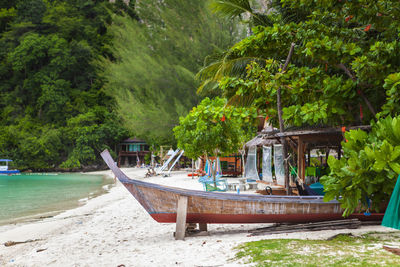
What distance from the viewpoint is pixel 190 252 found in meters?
4.48

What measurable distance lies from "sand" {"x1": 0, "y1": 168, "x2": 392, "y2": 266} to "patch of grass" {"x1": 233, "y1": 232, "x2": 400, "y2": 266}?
0.27 metres

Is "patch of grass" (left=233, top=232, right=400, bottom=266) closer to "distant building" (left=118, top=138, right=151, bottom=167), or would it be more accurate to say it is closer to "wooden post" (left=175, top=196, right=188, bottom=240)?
"wooden post" (left=175, top=196, right=188, bottom=240)

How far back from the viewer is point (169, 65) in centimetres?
2181

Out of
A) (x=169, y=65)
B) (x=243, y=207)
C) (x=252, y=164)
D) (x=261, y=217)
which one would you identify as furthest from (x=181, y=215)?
(x=169, y=65)

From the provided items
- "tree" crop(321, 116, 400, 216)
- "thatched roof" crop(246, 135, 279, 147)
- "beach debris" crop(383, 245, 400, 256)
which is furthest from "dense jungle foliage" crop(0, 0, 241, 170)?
"tree" crop(321, 116, 400, 216)

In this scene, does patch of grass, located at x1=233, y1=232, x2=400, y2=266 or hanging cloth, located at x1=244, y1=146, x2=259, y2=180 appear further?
hanging cloth, located at x1=244, y1=146, x2=259, y2=180

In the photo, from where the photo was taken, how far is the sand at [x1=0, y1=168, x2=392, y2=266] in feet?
14.2

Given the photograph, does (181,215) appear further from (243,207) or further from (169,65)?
(169,65)

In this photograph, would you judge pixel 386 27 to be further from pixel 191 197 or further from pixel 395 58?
pixel 191 197

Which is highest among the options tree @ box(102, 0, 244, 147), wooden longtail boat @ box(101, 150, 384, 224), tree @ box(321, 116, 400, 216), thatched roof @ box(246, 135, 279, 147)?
tree @ box(102, 0, 244, 147)

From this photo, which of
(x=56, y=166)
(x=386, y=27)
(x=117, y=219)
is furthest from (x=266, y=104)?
(x=56, y=166)

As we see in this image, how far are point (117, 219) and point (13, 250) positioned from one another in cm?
256

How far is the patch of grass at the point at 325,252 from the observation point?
334 centimetres

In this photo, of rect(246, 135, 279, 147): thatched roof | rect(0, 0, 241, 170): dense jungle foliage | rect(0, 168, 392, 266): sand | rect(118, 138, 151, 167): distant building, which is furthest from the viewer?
rect(118, 138, 151, 167): distant building
